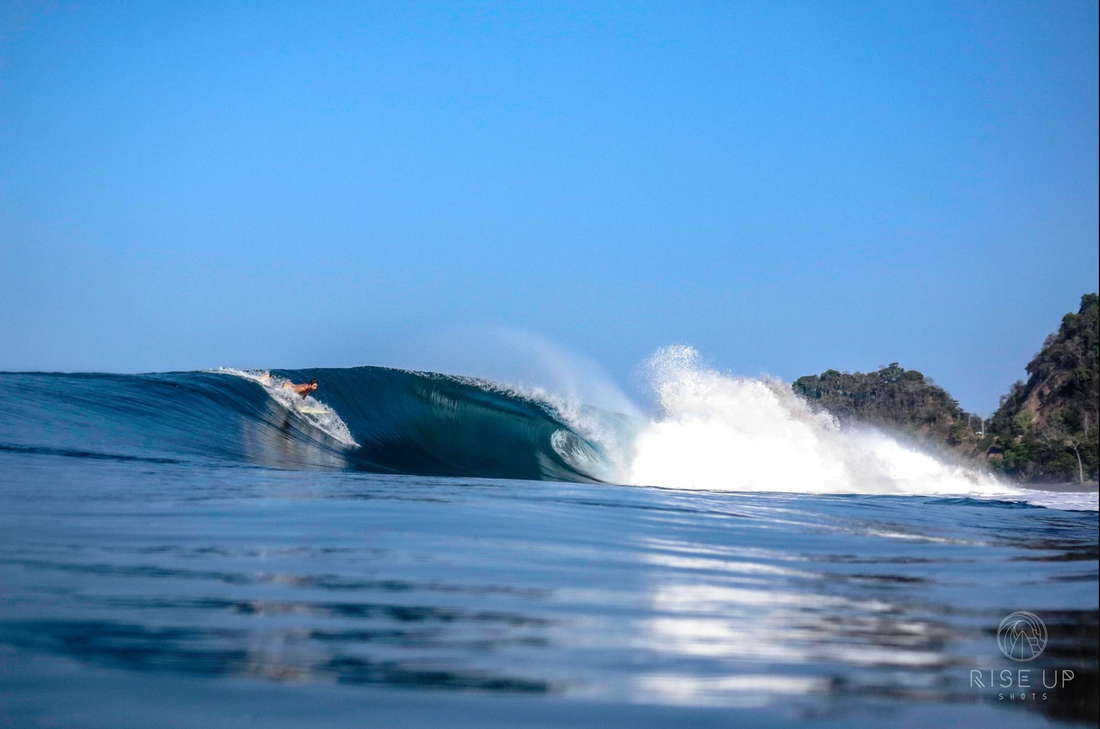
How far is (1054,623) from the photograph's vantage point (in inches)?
110

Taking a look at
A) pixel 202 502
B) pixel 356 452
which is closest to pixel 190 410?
pixel 356 452

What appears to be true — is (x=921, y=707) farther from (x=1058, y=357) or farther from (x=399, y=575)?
(x=1058, y=357)

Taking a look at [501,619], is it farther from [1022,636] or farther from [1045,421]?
[1045,421]

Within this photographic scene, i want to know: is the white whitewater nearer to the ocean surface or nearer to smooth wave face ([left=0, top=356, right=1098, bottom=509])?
smooth wave face ([left=0, top=356, right=1098, bottom=509])

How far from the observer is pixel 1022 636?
2.63 metres

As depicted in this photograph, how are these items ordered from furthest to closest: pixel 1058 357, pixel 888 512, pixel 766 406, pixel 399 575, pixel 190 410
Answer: pixel 1058 357 < pixel 766 406 < pixel 190 410 < pixel 888 512 < pixel 399 575

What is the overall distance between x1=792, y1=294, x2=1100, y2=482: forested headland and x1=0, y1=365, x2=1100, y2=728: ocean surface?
10824 millimetres

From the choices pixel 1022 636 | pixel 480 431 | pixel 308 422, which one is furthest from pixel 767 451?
pixel 1022 636

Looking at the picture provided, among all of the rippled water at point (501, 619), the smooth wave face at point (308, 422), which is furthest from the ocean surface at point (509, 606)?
the smooth wave face at point (308, 422)

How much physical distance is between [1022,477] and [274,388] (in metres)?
18.9

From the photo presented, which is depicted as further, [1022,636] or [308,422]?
[308,422]

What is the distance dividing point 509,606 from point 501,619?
0.65 ft

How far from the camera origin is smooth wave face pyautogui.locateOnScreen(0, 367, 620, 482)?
1050 centimetres

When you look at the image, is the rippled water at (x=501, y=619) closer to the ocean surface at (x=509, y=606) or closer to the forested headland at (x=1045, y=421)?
the ocean surface at (x=509, y=606)
